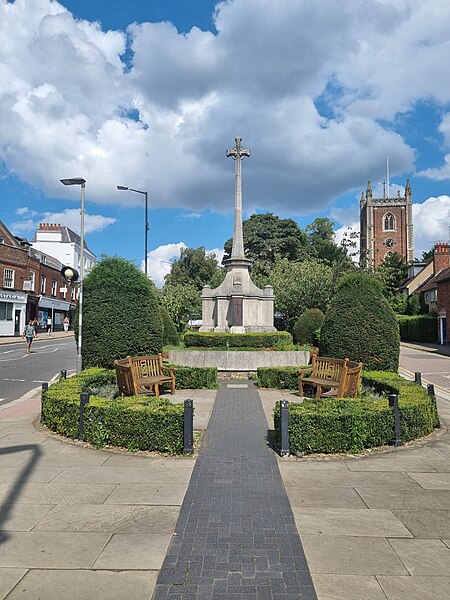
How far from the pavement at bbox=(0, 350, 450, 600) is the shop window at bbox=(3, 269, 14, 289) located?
38142 millimetres

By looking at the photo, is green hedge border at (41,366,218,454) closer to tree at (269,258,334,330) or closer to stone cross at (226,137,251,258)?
stone cross at (226,137,251,258)

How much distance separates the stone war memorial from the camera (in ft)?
68.7

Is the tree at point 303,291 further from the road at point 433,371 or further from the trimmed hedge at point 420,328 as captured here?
the trimmed hedge at point 420,328

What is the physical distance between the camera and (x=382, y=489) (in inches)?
215

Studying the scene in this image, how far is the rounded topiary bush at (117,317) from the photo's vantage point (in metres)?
13.3

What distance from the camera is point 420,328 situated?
4309cm

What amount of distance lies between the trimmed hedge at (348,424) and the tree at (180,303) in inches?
1071

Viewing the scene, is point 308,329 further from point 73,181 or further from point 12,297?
point 12,297

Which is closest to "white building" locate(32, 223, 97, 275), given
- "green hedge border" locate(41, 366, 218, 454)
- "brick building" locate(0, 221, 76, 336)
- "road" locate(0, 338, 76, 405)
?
"brick building" locate(0, 221, 76, 336)

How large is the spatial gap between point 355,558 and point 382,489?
182cm

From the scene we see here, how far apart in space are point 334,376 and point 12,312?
3844cm

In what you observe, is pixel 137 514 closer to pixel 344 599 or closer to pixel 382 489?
pixel 344 599

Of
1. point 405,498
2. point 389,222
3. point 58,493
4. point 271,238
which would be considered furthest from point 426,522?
point 389,222

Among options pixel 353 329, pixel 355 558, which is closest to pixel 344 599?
pixel 355 558
